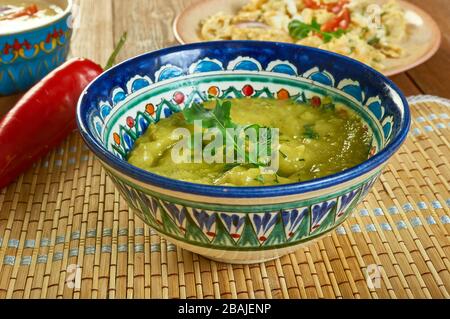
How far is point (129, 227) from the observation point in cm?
144

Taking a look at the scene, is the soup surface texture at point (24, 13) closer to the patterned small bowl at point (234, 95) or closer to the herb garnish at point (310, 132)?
the patterned small bowl at point (234, 95)

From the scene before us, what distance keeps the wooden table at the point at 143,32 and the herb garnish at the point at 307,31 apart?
0.93 ft

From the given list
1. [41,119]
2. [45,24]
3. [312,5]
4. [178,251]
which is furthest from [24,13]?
[178,251]

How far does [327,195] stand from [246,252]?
0.20 metres

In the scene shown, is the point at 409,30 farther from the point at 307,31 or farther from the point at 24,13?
the point at 24,13

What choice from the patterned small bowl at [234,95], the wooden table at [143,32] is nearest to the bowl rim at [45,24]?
the wooden table at [143,32]

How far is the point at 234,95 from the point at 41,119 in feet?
2.03

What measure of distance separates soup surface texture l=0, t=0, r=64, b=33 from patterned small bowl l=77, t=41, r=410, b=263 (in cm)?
76

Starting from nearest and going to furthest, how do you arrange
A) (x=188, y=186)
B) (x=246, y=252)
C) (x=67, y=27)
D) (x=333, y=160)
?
(x=188, y=186), (x=246, y=252), (x=333, y=160), (x=67, y=27)

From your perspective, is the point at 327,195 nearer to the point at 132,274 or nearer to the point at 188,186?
the point at 188,186

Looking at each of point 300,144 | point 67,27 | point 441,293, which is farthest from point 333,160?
point 67,27

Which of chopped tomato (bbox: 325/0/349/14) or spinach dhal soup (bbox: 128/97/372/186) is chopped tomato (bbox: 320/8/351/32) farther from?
spinach dhal soup (bbox: 128/97/372/186)

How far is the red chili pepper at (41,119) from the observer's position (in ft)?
5.49

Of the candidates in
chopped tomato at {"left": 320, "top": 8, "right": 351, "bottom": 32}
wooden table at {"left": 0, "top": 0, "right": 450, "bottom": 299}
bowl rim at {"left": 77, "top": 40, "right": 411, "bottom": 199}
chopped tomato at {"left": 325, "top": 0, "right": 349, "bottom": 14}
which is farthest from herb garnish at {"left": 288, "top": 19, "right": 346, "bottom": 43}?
bowl rim at {"left": 77, "top": 40, "right": 411, "bottom": 199}
